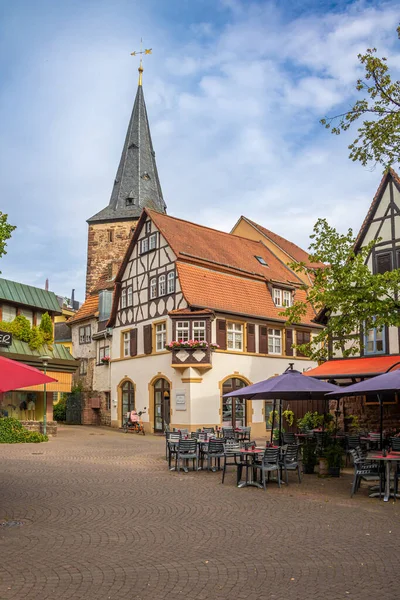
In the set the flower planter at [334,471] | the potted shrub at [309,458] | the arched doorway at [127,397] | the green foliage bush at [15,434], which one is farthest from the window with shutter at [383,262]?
the arched doorway at [127,397]

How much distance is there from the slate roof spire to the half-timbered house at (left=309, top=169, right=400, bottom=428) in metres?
29.5

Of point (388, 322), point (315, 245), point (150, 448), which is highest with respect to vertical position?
point (315, 245)

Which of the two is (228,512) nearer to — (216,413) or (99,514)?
(99,514)

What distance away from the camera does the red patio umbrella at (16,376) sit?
29.5 ft

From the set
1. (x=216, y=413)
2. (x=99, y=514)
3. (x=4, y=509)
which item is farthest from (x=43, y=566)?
(x=216, y=413)

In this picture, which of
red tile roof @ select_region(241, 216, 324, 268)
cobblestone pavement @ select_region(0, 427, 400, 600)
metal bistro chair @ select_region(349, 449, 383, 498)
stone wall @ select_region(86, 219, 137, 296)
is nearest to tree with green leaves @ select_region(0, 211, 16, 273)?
cobblestone pavement @ select_region(0, 427, 400, 600)

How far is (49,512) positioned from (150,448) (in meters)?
13.3

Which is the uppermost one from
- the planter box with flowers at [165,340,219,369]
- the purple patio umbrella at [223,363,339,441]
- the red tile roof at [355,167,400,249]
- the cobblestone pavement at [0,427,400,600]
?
the red tile roof at [355,167,400,249]

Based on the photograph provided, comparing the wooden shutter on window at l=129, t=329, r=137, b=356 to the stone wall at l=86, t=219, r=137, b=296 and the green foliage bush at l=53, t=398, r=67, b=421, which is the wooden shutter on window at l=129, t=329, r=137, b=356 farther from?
the stone wall at l=86, t=219, r=137, b=296

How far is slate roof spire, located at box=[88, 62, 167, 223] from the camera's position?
2069 inches

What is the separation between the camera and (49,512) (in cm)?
1049

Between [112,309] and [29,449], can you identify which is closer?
[29,449]

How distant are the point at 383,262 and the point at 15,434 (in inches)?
630

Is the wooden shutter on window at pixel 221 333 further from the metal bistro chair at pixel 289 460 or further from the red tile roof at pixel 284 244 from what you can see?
the metal bistro chair at pixel 289 460
